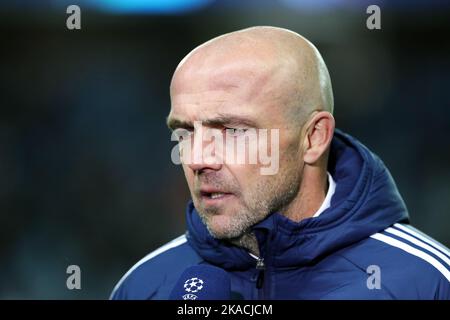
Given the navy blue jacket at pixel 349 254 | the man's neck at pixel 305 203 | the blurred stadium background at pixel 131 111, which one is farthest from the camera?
the blurred stadium background at pixel 131 111

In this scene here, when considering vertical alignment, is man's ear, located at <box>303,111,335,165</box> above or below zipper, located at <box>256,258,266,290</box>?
A: above

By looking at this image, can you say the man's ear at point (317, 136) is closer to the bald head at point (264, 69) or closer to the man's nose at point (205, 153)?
the bald head at point (264, 69)

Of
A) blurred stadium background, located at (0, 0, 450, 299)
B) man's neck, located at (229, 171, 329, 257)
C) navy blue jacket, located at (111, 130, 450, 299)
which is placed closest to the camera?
navy blue jacket, located at (111, 130, 450, 299)

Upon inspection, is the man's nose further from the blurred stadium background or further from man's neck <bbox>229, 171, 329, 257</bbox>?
the blurred stadium background

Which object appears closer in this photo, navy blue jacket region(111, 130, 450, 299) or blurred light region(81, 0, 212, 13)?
navy blue jacket region(111, 130, 450, 299)

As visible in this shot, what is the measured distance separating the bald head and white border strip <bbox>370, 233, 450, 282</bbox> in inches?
15.3

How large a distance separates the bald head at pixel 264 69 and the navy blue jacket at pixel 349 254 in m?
0.26

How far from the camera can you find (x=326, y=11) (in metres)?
4.10

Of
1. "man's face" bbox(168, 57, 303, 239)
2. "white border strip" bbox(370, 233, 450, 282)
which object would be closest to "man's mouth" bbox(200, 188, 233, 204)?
"man's face" bbox(168, 57, 303, 239)

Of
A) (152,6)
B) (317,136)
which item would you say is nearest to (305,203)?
(317,136)

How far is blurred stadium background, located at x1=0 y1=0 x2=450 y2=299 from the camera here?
403cm

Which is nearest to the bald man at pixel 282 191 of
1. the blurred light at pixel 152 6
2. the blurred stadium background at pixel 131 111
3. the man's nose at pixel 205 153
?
the man's nose at pixel 205 153

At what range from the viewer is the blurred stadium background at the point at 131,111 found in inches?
159
